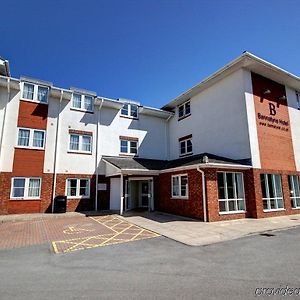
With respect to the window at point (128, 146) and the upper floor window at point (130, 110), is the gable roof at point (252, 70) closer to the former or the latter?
the upper floor window at point (130, 110)

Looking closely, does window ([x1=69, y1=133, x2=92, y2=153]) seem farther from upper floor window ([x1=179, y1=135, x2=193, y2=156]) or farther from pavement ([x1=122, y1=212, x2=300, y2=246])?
upper floor window ([x1=179, y1=135, x2=193, y2=156])

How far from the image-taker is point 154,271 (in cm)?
524

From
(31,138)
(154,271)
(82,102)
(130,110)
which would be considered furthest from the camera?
(130,110)

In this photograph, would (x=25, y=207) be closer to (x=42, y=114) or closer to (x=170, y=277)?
(x=42, y=114)

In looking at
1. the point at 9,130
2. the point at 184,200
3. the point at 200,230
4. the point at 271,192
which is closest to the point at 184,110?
the point at 184,200

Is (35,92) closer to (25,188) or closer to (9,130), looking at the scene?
(9,130)

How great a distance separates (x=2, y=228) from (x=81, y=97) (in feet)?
35.5

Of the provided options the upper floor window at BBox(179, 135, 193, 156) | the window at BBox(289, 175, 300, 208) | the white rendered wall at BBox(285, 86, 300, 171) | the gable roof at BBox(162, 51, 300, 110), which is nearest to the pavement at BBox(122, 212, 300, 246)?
the window at BBox(289, 175, 300, 208)

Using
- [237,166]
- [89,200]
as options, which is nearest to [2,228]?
[89,200]

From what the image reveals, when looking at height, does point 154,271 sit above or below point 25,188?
below

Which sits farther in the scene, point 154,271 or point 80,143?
point 80,143

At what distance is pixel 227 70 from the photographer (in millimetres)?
14883

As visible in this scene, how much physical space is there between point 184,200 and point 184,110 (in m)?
9.04

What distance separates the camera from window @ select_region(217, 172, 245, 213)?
12.8m
